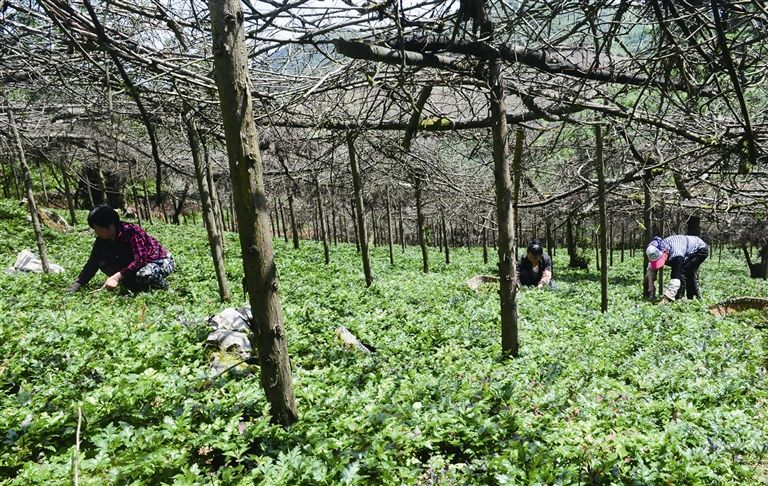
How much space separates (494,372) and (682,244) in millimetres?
7684

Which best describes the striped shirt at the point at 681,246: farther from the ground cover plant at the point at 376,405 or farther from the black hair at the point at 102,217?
the black hair at the point at 102,217

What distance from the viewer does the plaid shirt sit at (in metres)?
6.42

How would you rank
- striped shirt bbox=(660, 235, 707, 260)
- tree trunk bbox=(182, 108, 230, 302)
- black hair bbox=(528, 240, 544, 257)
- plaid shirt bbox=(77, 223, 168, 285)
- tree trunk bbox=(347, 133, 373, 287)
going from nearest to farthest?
tree trunk bbox=(182, 108, 230, 302) < plaid shirt bbox=(77, 223, 168, 285) < tree trunk bbox=(347, 133, 373, 287) < striped shirt bbox=(660, 235, 707, 260) < black hair bbox=(528, 240, 544, 257)

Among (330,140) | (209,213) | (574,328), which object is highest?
(330,140)

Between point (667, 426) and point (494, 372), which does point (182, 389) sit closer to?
point (494, 372)

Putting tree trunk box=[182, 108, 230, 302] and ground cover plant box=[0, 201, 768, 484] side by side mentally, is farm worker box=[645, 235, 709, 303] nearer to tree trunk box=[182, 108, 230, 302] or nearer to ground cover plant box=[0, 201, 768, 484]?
ground cover plant box=[0, 201, 768, 484]

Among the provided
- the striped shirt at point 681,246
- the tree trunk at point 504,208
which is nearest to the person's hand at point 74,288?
the tree trunk at point 504,208

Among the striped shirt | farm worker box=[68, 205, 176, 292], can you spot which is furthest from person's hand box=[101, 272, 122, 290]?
the striped shirt

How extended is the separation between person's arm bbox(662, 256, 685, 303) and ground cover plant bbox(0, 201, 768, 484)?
138 inches

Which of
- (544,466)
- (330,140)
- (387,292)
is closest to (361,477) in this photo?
(544,466)

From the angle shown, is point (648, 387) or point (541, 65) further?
point (648, 387)

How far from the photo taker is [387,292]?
360 inches

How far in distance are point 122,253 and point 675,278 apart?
1099cm

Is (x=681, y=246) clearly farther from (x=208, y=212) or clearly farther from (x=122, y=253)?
(x=122, y=253)
